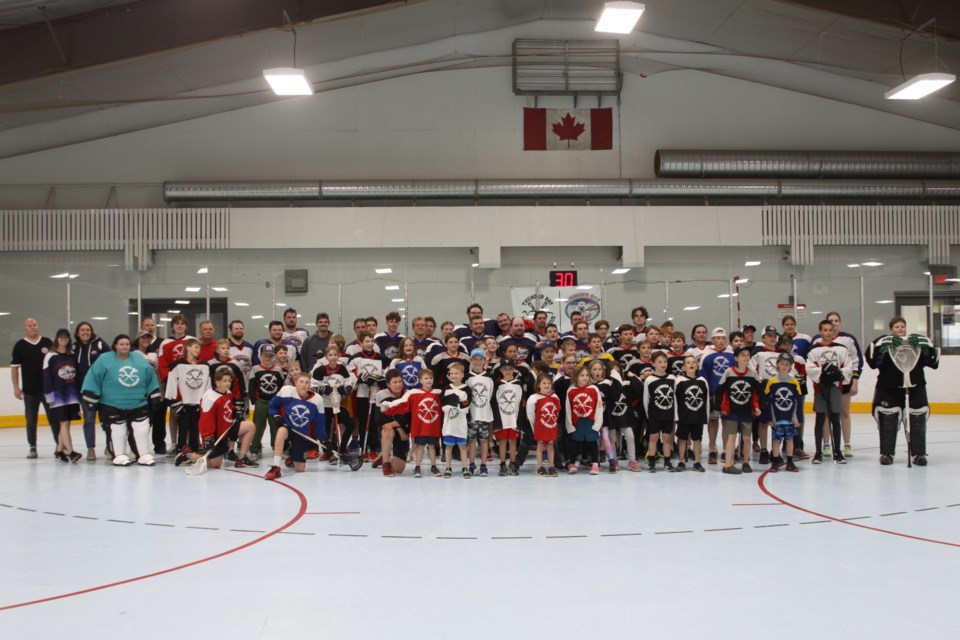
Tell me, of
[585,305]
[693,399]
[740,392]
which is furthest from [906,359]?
[585,305]

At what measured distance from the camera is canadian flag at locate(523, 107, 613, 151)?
1391 cm

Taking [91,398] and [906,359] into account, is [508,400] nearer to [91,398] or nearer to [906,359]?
[906,359]

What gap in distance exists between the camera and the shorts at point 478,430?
6.62 m

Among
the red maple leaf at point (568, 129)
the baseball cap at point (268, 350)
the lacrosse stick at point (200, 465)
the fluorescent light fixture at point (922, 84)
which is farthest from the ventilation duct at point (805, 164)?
the lacrosse stick at point (200, 465)

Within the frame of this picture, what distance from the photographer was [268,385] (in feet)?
24.4

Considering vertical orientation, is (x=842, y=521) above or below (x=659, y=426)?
below

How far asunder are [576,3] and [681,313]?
17.3 feet

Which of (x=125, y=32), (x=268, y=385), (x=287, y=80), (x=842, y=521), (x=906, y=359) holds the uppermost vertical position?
(x=125, y=32)

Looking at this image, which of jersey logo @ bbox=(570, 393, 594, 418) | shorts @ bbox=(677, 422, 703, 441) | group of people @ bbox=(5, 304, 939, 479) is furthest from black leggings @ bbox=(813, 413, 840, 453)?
jersey logo @ bbox=(570, 393, 594, 418)

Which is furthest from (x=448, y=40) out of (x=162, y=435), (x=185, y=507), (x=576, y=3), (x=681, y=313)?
(x=185, y=507)

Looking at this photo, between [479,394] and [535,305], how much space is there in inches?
221

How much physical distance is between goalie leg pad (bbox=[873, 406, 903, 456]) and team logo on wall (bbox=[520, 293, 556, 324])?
5.53m

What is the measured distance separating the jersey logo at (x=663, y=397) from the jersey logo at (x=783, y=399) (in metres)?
0.90

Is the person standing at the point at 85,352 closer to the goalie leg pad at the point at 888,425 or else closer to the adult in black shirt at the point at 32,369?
the adult in black shirt at the point at 32,369
